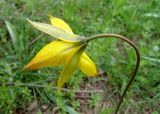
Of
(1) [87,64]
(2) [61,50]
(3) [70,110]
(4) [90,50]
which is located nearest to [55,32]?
(2) [61,50]

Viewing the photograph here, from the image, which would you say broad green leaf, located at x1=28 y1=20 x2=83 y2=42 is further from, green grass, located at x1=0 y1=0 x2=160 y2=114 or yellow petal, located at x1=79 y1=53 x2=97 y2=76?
green grass, located at x1=0 y1=0 x2=160 y2=114

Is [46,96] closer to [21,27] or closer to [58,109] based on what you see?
[58,109]

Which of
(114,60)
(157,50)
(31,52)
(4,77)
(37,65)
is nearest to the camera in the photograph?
(37,65)

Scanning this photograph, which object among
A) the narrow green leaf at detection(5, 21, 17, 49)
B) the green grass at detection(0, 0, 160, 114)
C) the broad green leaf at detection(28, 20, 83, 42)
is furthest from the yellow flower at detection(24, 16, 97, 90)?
the narrow green leaf at detection(5, 21, 17, 49)

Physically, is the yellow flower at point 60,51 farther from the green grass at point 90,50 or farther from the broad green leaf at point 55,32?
the green grass at point 90,50

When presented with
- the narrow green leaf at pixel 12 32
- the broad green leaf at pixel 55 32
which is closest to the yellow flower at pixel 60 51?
the broad green leaf at pixel 55 32

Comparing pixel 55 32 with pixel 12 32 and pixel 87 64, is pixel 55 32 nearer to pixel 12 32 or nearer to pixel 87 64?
pixel 87 64

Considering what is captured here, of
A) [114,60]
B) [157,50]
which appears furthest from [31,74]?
[157,50]
